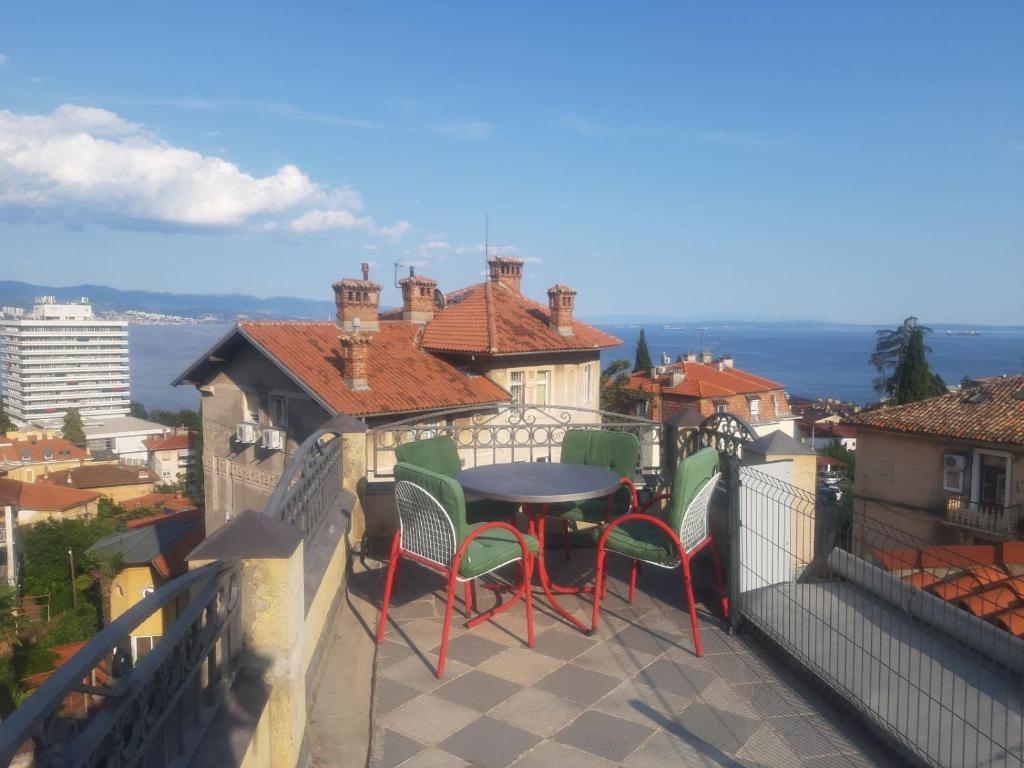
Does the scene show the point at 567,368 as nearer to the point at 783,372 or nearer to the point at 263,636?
the point at 263,636

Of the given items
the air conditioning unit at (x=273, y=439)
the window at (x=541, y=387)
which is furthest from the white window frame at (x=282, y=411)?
the window at (x=541, y=387)

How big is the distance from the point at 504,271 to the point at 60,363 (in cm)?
15267

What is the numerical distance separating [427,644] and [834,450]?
179 ft

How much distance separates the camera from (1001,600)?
337 centimetres

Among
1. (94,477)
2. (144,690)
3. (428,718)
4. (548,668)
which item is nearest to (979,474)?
(548,668)

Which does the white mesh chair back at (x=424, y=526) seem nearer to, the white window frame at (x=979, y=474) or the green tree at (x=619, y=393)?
the white window frame at (x=979, y=474)

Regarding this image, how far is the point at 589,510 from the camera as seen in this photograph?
5008mm

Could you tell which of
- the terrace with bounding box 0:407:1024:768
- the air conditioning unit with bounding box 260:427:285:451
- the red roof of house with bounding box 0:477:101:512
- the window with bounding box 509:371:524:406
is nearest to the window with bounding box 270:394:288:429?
the air conditioning unit with bounding box 260:427:285:451

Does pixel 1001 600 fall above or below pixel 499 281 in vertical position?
below

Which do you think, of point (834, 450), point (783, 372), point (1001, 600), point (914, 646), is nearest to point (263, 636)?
point (914, 646)

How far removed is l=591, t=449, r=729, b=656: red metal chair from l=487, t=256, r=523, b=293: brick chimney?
2129cm

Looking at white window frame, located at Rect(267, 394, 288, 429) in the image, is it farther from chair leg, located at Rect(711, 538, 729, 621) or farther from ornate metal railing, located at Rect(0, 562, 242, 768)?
ornate metal railing, located at Rect(0, 562, 242, 768)

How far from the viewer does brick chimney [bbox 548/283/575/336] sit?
22016mm

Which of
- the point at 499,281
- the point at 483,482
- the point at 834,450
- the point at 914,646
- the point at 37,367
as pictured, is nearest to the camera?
the point at 914,646
